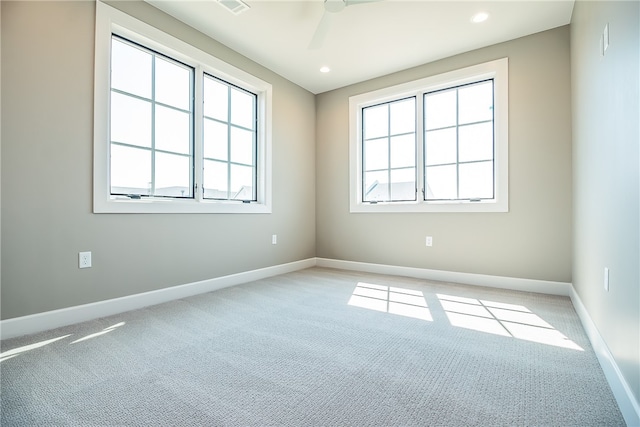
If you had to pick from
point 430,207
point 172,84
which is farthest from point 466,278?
point 172,84

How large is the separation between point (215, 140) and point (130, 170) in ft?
3.22

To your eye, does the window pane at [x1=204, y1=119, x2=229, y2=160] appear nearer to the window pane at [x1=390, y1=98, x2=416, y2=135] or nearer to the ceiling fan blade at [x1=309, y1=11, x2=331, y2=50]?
the ceiling fan blade at [x1=309, y1=11, x2=331, y2=50]

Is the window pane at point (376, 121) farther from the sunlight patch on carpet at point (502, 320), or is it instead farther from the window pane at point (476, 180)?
the sunlight patch on carpet at point (502, 320)

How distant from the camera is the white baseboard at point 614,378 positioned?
3.68ft

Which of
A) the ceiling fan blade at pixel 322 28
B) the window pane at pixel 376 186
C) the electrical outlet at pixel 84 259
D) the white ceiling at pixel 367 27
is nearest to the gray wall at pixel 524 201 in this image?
the white ceiling at pixel 367 27

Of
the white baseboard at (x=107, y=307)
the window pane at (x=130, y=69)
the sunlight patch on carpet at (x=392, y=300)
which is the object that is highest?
the window pane at (x=130, y=69)

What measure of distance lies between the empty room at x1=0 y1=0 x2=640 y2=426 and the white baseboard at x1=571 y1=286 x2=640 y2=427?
27 millimetres

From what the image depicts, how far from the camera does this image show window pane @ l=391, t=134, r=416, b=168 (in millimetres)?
3975

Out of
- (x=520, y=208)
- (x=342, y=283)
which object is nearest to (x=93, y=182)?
(x=342, y=283)

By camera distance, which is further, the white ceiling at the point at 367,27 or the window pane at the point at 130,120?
the white ceiling at the point at 367,27

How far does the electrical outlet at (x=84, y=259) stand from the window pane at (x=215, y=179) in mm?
1201

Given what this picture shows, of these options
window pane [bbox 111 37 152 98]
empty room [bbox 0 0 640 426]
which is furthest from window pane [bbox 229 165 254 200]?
window pane [bbox 111 37 152 98]

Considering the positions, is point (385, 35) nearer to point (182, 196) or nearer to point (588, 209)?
point (588, 209)

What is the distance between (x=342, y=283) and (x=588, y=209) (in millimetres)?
2282
